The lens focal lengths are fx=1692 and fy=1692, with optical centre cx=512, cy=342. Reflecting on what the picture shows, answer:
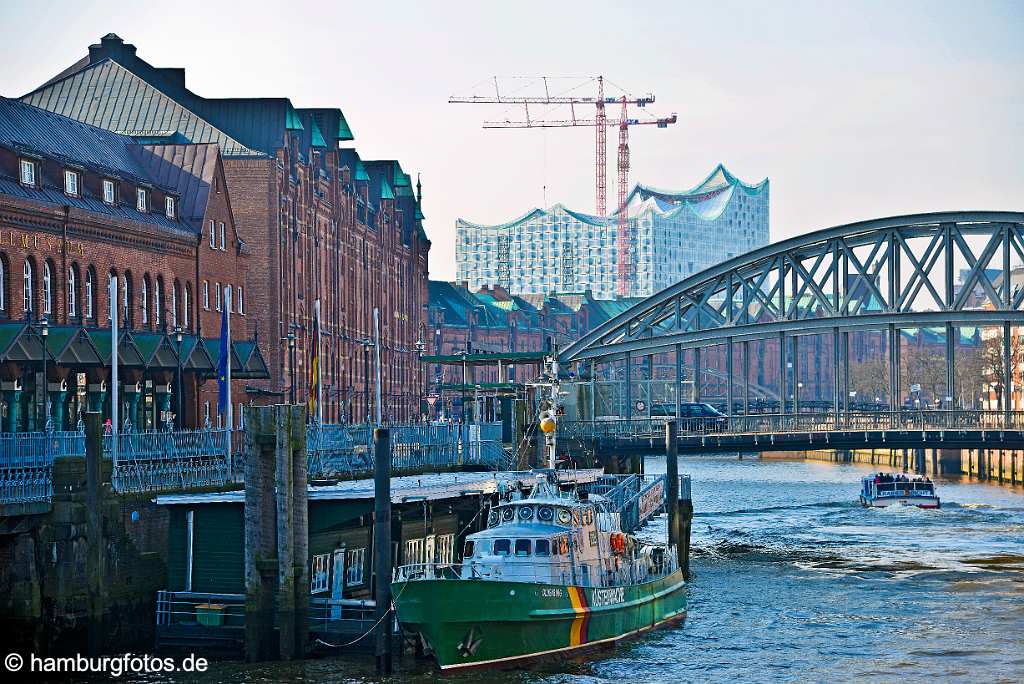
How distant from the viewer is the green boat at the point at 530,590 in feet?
142

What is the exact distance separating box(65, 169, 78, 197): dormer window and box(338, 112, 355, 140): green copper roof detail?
43445 millimetres

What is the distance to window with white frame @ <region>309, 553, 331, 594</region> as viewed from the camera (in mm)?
49125

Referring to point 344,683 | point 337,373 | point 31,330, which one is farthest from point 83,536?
point 337,373

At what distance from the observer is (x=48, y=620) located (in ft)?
139

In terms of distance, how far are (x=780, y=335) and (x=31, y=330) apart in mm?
49097

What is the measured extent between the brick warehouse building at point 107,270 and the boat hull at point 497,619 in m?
19.3

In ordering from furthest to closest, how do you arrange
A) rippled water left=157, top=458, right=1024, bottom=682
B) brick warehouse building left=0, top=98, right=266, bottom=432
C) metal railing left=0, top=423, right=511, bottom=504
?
brick warehouse building left=0, top=98, right=266, bottom=432 < rippled water left=157, top=458, right=1024, bottom=682 < metal railing left=0, top=423, right=511, bottom=504

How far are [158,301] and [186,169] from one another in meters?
9.83

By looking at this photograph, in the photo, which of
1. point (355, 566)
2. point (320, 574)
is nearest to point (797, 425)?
point (355, 566)

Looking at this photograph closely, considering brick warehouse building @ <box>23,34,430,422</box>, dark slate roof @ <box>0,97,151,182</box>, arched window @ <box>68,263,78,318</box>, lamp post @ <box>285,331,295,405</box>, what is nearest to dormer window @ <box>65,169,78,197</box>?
dark slate roof @ <box>0,97,151,182</box>

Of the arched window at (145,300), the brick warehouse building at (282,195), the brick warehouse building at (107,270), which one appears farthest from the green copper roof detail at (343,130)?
the arched window at (145,300)

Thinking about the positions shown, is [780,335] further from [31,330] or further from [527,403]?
[31,330]

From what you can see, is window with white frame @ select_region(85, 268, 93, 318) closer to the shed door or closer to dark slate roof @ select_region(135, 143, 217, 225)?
dark slate roof @ select_region(135, 143, 217, 225)

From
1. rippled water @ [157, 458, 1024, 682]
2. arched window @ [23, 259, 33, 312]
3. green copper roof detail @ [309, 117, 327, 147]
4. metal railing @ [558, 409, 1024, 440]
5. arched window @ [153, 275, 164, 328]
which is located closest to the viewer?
rippled water @ [157, 458, 1024, 682]
